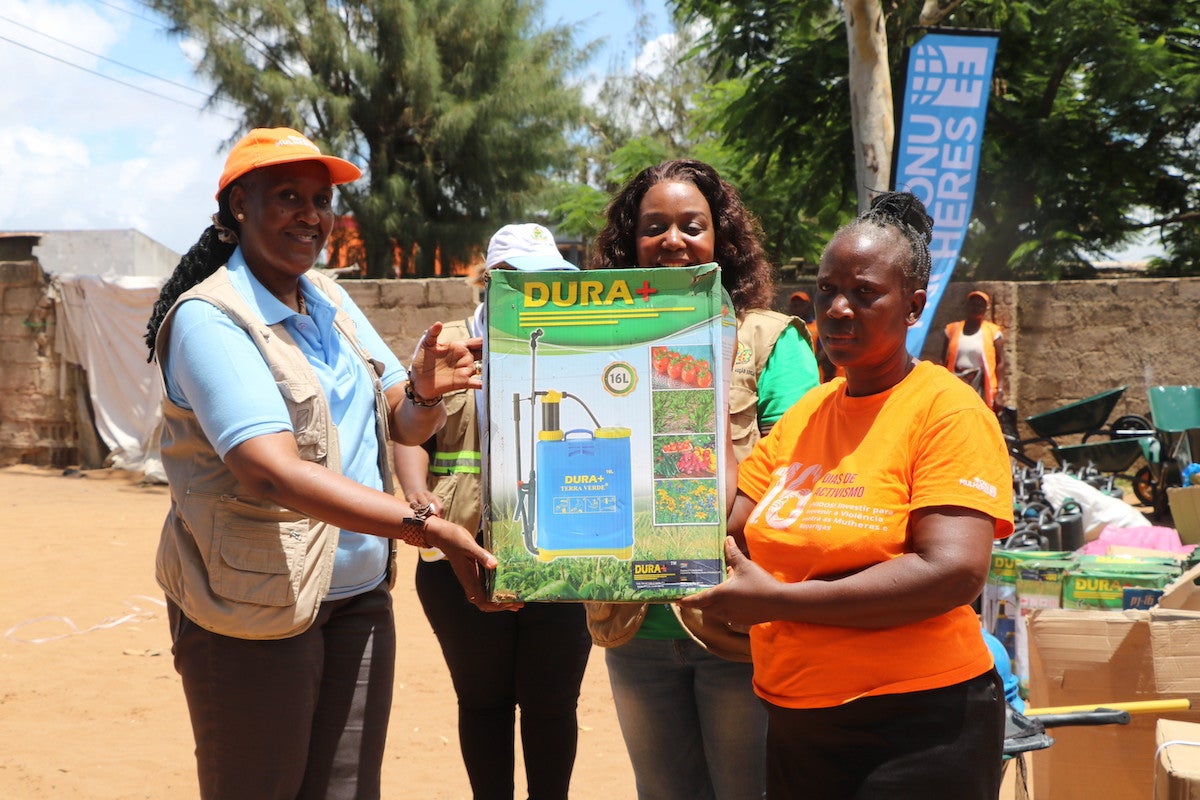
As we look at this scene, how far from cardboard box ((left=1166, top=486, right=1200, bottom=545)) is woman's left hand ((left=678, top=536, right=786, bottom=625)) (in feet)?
12.2

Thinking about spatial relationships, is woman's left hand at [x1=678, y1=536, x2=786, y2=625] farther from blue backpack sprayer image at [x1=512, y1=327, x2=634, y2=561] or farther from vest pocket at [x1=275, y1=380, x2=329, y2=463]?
vest pocket at [x1=275, y1=380, x2=329, y2=463]

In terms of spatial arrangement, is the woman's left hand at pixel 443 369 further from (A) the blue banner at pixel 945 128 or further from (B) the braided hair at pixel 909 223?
(A) the blue banner at pixel 945 128

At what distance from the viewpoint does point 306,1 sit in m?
23.0

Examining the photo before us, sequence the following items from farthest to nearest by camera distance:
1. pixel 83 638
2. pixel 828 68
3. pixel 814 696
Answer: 1. pixel 828 68
2. pixel 83 638
3. pixel 814 696

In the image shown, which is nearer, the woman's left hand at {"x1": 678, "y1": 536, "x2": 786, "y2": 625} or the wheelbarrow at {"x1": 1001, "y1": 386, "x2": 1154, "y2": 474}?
the woman's left hand at {"x1": 678, "y1": 536, "x2": 786, "y2": 625}

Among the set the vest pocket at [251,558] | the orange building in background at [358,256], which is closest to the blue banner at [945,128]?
the vest pocket at [251,558]

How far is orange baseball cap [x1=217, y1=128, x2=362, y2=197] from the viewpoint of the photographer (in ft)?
7.59

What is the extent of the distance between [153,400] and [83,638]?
6606 mm

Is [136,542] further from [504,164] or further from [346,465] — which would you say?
[504,164]

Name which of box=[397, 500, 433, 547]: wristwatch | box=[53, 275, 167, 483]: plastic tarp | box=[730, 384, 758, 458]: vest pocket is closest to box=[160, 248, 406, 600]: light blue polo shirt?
box=[397, 500, 433, 547]: wristwatch

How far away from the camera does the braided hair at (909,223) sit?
204 cm

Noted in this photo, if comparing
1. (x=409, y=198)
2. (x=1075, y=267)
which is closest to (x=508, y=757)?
(x=1075, y=267)

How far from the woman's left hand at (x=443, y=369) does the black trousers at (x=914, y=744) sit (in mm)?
1096

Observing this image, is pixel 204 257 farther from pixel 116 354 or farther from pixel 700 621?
pixel 116 354
